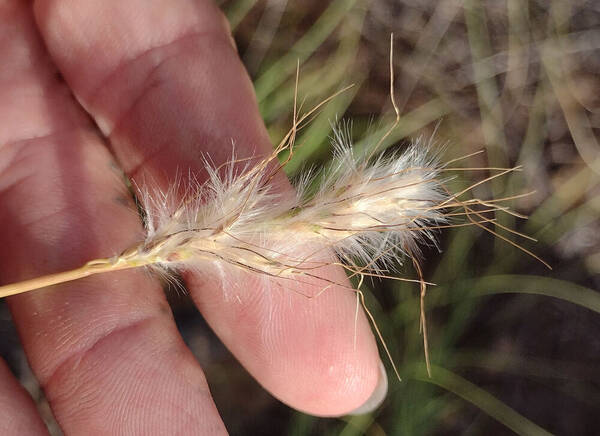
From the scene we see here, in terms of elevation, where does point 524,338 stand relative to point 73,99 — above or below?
below

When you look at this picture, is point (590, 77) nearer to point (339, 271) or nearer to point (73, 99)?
point (339, 271)

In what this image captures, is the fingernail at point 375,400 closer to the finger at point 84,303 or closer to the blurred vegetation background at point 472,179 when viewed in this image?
the blurred vegetation background at point 472,179

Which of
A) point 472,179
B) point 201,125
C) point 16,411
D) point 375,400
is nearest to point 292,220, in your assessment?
point 201,125

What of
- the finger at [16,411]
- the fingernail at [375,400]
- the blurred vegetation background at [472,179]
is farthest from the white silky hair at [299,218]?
the blurred vegetation background at [472,179]

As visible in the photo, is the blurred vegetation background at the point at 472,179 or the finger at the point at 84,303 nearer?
the finger at the point at 84,303

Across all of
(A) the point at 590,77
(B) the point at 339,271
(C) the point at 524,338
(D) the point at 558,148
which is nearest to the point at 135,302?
(B) the point at 339,271

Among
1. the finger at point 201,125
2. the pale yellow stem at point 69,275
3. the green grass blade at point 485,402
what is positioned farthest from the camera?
the green grass blade at point 485,402

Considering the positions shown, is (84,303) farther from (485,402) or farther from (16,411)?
(485,402)
